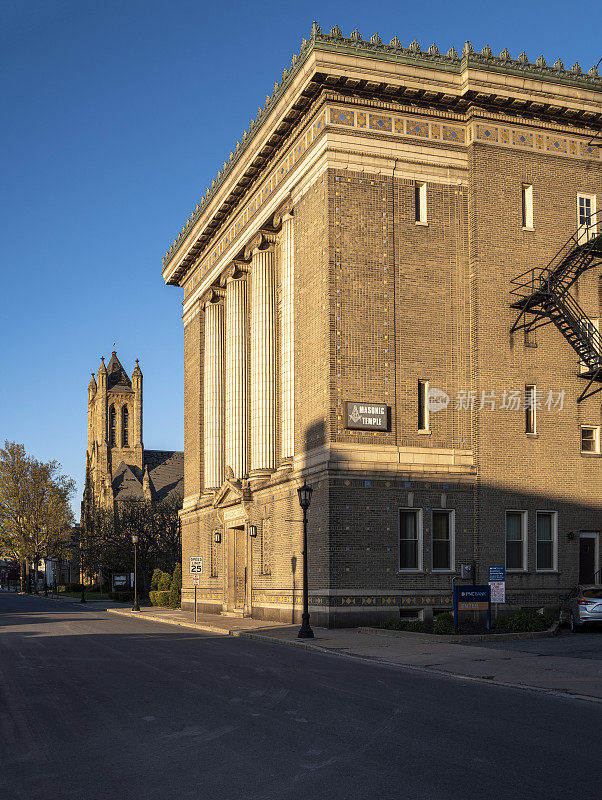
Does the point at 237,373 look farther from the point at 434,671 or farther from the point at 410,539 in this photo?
the point at 434,671

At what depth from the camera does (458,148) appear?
36.8 metres

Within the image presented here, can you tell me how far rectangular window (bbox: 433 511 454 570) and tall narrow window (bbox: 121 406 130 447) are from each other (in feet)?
433

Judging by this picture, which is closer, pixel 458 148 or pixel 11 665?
pixel 11 665

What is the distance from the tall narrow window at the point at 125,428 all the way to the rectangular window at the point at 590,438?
5178 inches

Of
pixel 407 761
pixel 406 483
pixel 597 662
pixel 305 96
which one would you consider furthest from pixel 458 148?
→ pixel 407 761

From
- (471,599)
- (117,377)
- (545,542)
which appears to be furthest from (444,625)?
(117,377)

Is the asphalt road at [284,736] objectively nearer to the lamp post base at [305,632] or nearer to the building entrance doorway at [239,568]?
the lamp post base at [305,632]

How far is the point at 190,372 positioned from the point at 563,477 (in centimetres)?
2741

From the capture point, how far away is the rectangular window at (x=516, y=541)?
35.2m

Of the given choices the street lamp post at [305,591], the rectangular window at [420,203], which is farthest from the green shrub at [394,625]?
the rectangular window at [420,203]

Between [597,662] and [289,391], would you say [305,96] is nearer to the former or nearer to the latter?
[289,391]

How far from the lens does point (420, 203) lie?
36.6 metres

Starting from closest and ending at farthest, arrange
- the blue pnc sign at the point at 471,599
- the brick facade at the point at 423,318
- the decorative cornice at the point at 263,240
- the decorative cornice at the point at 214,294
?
the blue pnc sign at the point at 471,599 < the brick facade at the point at 423,318 < the decorative cornice at the point at 263,240 < the decorative cornice at the point at 214,294

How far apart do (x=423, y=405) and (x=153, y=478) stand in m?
122
